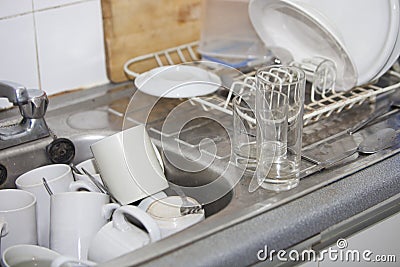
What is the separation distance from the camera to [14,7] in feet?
4.47

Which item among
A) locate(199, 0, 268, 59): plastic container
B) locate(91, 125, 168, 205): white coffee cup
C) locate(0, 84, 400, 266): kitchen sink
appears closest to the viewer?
locate(0, 84, 400, 266): kitchen sink

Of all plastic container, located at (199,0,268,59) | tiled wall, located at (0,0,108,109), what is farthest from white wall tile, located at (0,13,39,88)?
plastic container, located at (199,0,268,59)

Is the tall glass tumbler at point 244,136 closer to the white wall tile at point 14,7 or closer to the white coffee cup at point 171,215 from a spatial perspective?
the white coffee cup at point 171,215

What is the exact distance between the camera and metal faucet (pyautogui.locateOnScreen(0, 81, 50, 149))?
123 centimetres

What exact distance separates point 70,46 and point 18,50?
0.11 metres

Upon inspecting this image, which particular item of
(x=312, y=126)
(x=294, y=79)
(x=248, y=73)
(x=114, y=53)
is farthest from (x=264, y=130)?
(x=114, y=53)

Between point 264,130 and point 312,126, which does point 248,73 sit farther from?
point 264,130

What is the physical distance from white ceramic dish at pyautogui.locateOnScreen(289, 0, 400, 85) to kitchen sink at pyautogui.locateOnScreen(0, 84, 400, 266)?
0.09 metres

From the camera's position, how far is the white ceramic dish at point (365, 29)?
137 cm

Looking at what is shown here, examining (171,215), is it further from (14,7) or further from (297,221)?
(14,7)

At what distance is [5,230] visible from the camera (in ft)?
3.43

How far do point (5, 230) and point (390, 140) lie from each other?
0.65m

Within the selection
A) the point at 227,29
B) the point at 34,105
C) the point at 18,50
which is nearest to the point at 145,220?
the point at 34,105

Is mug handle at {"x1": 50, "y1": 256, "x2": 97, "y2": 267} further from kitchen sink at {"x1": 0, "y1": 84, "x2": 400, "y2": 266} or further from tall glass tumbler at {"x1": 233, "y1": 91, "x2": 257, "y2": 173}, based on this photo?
tall glass tumbler at {"x1": 233, "y1": 91, "x2": 257, "y2": 173}
